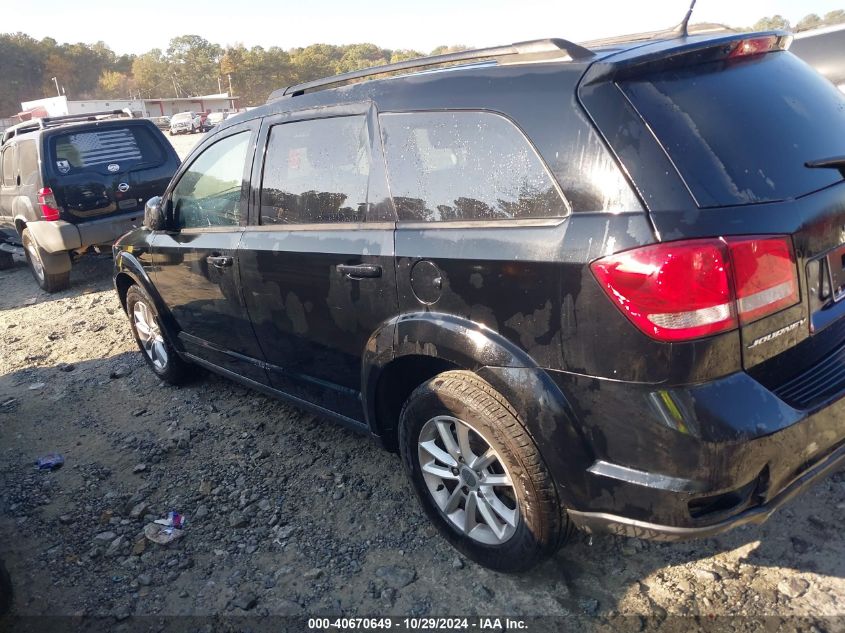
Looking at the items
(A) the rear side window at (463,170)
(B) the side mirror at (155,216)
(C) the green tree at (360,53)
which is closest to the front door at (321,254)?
(A) the rear side window at (463,170)

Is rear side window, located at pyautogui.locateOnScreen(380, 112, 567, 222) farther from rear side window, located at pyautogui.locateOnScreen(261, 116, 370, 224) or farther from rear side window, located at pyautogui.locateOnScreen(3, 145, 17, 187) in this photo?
rear side window, located at pyautogui.locateOnScreen(3, 145, 17, 187)

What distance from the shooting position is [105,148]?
7.86 m

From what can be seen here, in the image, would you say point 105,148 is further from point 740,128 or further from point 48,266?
point 740,128

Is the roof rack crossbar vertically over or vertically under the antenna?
over

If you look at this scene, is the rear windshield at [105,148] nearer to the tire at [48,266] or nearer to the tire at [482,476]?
the tire at [48,266]

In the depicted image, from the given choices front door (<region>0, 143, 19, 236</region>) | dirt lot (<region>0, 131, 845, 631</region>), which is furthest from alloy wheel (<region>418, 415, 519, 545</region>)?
front door (<region>0, 143, 19, 236</region>)

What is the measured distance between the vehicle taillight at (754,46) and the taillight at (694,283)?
77cm

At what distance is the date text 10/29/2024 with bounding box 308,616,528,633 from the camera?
2.31 metres

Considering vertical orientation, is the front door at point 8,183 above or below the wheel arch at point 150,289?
above

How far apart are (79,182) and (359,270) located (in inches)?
255

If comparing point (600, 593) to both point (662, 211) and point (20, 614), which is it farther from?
point (20, 614)

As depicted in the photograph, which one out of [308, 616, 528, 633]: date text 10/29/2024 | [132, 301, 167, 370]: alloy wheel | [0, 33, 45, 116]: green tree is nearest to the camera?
[308, 616, 528, 633]: date text 10/29/2024

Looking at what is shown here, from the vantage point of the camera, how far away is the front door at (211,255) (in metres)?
3.41

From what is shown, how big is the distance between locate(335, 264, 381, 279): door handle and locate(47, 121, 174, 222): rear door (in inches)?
247
